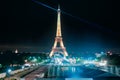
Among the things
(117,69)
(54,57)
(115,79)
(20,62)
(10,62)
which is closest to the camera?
(115,79)

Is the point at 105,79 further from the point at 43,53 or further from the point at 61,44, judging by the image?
the point at 43,53

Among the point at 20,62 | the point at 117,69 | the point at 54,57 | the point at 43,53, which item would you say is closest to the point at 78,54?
the point at 43,53

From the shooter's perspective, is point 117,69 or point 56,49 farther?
point 56,49

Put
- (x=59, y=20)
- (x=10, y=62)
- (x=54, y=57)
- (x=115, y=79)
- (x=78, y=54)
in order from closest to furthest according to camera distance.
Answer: (x=115, y=79) → (x=10, y=62) → (x=59, y=20) → (x=54, y=57) → (x=78, y=54)

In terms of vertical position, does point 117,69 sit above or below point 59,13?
below

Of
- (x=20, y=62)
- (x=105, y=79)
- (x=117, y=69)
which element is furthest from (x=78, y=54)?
(x=105, y=79)

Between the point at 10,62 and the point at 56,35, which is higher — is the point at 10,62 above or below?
below

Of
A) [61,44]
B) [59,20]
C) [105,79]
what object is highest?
[59,20]

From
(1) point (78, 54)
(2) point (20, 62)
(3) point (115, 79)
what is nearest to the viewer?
(3) point (115, 79)

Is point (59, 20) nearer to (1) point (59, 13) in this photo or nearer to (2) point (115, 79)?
(1) point (59, 13)
